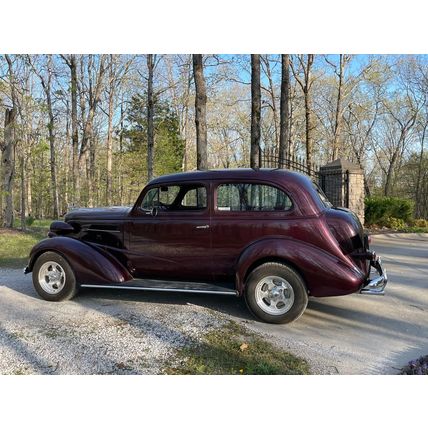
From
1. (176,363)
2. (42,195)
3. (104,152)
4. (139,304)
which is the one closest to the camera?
(176,363)

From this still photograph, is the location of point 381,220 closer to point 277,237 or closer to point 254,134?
point 254,134

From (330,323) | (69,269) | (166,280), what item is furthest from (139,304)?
(330,323)

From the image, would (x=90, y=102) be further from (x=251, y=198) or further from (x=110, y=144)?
(x=251, y=198)

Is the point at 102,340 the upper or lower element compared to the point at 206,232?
lower

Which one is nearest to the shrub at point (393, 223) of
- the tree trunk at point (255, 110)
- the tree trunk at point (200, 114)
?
the tree trunk at point (255, 110)

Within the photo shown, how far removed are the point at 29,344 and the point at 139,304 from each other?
170 cm

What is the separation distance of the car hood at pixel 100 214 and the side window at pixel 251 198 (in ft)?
5.06

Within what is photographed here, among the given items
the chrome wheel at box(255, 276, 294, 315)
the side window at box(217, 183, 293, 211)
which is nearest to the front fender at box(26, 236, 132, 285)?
the side window at box(217, 183, 293, 211)

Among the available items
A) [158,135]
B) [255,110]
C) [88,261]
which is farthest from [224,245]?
[158,135]

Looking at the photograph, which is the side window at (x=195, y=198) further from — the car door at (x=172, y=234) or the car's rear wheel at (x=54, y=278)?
the car's rear wheel at (x=54, y=278)

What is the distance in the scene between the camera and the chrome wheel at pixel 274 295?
4.65m

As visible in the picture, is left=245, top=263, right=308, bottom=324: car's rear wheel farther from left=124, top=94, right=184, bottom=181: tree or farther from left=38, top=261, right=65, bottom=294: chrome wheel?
left=124, top=94, right=184, bottom=181: tree

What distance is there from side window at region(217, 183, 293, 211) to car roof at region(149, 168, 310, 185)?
0.37ft

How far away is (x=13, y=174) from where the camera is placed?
14.3m
